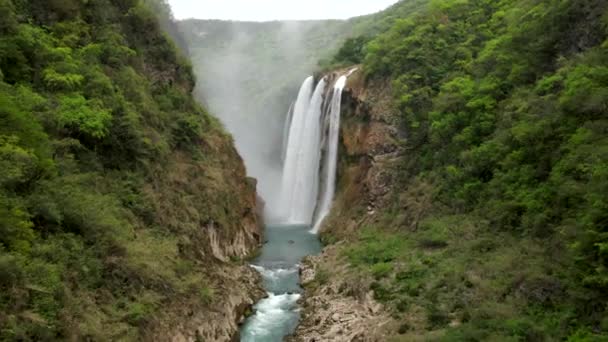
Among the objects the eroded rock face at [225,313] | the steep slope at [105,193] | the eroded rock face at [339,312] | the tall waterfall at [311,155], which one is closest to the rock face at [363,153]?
the tall waterfall at [311,155]

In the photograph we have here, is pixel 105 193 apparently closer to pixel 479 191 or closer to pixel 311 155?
pixel 479 191

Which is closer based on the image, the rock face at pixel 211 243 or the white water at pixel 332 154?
the rock face at pixel 211 243

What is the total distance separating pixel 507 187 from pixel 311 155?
22352 mm

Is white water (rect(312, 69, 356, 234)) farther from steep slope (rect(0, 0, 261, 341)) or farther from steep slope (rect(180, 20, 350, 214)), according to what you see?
steep slope (rect(0, 0, 261, 341))

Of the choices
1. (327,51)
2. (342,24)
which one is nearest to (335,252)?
(327,51)

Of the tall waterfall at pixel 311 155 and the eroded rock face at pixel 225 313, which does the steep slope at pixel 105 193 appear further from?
the tall waterfall at pixel 311 155

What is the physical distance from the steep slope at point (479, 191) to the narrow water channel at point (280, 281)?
0.82 m

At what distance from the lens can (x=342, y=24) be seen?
252 ft

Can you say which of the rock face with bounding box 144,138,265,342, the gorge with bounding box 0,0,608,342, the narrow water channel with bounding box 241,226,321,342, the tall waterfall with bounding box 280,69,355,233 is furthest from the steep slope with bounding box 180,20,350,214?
the gorge with bounding box 0,0,608,342

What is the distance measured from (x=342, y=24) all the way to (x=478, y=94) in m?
55.9

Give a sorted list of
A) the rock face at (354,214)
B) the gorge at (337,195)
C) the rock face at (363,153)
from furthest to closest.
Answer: the rock face at (363,153), the rock face at (354,214), the gorge at (337,195)

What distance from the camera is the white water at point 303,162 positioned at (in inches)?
1512

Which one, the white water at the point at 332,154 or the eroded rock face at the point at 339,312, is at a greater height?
the white water at the point at 332,154

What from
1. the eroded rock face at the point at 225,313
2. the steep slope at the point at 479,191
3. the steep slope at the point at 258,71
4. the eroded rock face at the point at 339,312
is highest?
the steep slope at the point at 258,71
